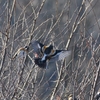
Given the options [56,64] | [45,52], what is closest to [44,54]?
[45,52]

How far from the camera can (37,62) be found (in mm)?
4496

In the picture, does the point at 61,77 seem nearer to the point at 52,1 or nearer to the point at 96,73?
the point at 96,73

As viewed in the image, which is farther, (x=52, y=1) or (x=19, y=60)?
(x=52, y=1)

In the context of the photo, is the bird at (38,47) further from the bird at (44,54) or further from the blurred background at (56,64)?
the blurred background at (56,64)

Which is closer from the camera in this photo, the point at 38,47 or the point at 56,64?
the point at 38,47

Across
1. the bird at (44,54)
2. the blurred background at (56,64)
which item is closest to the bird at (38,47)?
the bird at (44,54)

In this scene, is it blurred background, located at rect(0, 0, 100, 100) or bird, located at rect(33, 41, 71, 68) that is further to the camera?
blurred background, located at rect(0, 0, 100, 100)

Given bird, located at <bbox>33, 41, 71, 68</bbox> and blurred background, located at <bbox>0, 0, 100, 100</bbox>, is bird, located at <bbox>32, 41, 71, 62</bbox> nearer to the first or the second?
bird, located at <bbox>33, 41, 71, 68</bbox>

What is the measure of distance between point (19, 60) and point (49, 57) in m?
0.64

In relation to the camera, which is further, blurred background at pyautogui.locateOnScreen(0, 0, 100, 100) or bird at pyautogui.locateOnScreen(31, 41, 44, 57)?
blurred background at pyautogui.locateOnScreen(0, 0, 100, 100)

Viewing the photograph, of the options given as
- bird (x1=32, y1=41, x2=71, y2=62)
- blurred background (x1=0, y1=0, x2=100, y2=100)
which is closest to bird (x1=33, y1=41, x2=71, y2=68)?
bird (x1=32, y1=41, x2=71, y2=62)

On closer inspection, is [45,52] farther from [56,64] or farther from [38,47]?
[56,64]

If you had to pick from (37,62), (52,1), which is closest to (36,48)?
(37,62)

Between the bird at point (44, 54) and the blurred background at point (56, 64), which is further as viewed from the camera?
the blurred background at point (56, 64)
